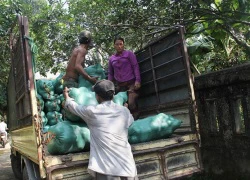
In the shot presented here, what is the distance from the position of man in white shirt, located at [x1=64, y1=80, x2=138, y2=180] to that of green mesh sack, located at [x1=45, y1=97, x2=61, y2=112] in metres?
1.57

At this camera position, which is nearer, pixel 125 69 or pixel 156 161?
pixel 156 161

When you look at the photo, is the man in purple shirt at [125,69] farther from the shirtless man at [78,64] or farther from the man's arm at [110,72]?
the shirtless man at [78,64]

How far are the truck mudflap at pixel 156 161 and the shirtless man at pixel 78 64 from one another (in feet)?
4.64

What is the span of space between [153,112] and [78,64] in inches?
45.0

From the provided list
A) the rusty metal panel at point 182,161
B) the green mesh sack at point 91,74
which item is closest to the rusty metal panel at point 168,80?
the rusty metal panel at point 182,161

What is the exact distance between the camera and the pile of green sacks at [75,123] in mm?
2617

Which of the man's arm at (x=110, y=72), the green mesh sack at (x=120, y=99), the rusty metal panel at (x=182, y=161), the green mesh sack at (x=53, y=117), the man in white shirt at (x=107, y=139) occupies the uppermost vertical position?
the man's arm at (x=110, y=72)

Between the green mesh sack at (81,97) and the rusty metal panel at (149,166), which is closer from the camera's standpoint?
the rusty metal panel at (149,166)

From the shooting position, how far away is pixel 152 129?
3035mm

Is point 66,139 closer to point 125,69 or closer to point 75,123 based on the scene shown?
point 75,123

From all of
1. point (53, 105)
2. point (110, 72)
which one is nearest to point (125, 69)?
point (110, 72)

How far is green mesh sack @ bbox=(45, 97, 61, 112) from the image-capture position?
3977mm

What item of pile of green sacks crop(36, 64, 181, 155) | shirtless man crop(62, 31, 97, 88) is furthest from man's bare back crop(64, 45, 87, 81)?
pile of green sacks crop(36, 64, 181, 155)

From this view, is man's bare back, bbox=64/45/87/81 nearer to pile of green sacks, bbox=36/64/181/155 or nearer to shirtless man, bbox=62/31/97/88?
Answer: shirtless man, bbox=62/31/97/88
